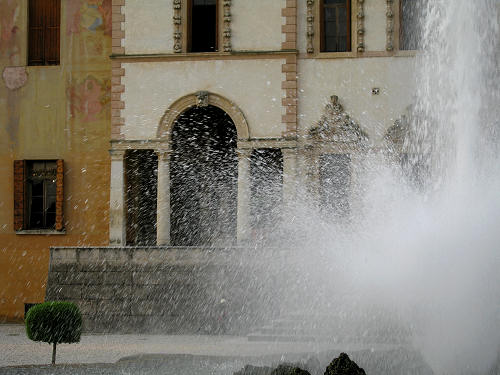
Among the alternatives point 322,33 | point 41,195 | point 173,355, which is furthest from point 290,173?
point 173,355

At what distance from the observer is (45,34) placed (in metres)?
24.2

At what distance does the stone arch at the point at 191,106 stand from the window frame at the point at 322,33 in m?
2.46

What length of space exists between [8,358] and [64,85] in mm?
10016

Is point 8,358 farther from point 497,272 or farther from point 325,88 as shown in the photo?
point 325,88

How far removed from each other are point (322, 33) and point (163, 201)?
569cm

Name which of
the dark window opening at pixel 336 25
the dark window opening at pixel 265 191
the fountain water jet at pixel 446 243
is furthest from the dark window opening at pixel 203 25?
the fountain water jet at pixel 446 243

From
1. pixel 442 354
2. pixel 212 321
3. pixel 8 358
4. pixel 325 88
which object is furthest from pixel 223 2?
pixel 442 354

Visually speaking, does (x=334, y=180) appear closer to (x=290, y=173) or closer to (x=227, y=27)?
(x=290, y=173)

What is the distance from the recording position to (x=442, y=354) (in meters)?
10.4

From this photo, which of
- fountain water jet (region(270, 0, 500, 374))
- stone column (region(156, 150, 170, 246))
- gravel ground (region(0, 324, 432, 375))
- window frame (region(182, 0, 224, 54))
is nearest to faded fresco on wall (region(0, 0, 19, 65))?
window frame (region(182, 0, 224, 54))

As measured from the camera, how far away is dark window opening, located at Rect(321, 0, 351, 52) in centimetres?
2253

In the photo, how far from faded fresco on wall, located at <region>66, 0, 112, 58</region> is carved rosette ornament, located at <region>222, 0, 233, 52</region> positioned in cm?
336

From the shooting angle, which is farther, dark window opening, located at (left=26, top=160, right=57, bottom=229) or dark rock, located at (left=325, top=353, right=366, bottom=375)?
dark window opening, located at (left=26, top=160, right=57, bottom=229)

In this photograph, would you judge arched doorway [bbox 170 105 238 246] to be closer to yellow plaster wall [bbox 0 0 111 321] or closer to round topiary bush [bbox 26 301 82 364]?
yellow plaster wall [bbox 0 0 111 321]
